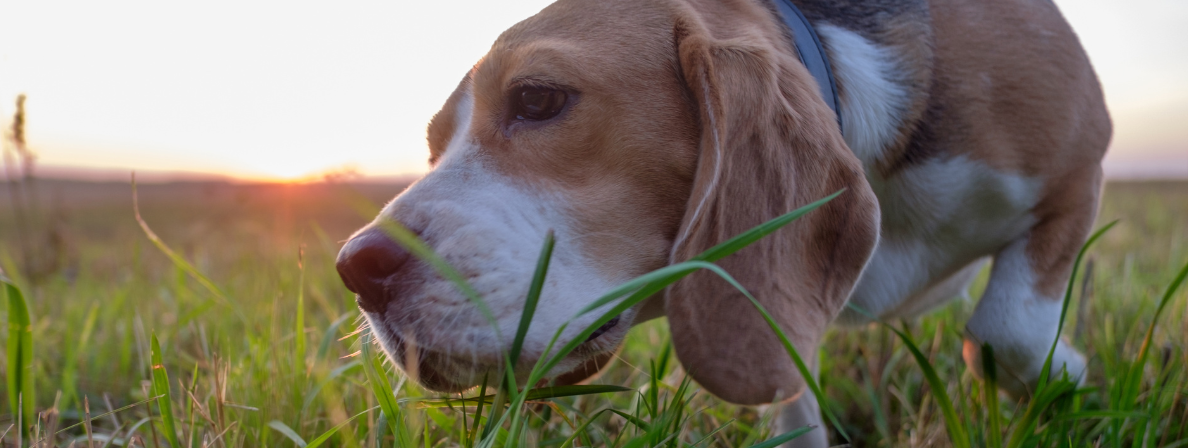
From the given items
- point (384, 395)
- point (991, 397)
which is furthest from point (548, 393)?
point (991, 397)

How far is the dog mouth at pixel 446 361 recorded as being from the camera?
4.81 ft

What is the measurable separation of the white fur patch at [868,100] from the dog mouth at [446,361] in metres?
0.76

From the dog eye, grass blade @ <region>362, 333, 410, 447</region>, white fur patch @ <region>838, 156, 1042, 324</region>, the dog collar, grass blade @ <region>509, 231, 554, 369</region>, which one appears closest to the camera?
grass blade @ <region>509, 231, 554, 369</region>

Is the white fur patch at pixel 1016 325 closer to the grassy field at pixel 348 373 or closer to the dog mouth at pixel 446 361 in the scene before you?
the grassy field at pixel 348 373

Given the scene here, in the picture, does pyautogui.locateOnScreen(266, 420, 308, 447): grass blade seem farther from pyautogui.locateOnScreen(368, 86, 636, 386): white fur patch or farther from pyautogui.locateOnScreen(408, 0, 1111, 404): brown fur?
pyautogui.locateOnScreen(408, 0, 1111, 404): brown fur

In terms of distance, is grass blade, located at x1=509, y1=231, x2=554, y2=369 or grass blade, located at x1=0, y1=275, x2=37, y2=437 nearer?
grass blade, located at x1=509, y1=231, x2=554, y2=369

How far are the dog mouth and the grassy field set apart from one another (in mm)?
50

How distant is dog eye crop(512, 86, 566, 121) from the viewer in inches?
64.2

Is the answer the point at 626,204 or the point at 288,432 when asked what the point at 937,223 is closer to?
the point at 626,204

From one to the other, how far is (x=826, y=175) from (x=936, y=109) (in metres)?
0.60

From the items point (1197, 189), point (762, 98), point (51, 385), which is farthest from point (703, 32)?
point (51, 385)

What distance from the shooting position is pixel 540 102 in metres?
1.64

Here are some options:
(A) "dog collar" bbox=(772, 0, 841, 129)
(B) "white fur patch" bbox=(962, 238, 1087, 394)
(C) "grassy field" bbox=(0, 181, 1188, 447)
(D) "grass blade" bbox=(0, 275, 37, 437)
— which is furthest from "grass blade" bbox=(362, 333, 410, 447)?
(B) "white fur patch" bbox=(962, 238, 1087, 394)

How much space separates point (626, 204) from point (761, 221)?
0.91 ft
